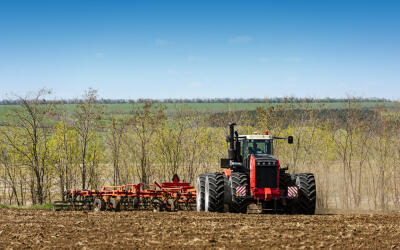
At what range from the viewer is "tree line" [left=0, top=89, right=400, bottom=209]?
27.3m

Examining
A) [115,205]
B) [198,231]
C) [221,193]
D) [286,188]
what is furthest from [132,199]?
[198,231]

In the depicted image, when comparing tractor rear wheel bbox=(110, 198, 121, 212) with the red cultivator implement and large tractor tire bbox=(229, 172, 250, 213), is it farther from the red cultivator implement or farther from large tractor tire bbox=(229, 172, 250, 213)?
large tractor tire bbox=(229, 172, 250, 213)

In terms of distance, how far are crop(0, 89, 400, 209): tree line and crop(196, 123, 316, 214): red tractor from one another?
1119cm

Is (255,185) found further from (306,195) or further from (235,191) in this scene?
(306,195)

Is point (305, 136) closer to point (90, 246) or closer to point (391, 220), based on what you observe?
point (391, 220)

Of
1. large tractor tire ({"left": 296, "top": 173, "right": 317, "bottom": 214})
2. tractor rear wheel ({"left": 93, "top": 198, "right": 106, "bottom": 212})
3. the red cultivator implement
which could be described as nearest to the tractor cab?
large tractor tire ({"left": 296, "top": 173, "right": 317, "bottom": 214})

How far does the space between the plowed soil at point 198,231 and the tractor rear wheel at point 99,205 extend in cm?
208

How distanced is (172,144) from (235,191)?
1797 centimetres

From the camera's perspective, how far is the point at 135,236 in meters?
11.0

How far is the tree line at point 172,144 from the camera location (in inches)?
1077

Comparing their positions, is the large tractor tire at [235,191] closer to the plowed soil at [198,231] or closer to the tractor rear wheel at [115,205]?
the plowed soil at [198,231]

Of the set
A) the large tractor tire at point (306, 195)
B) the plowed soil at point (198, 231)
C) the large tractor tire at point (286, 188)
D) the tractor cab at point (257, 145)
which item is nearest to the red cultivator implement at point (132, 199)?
the plowed soil at point (198, 231)

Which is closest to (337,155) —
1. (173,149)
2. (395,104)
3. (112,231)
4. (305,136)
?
(305,136)

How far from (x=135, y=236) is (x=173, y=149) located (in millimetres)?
20821
